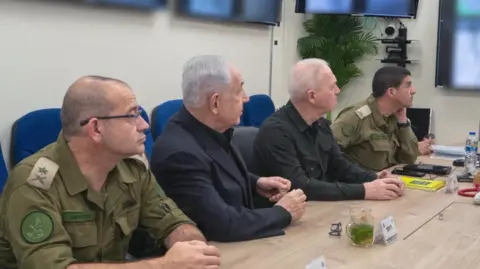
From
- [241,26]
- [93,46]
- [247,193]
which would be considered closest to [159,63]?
[93,46]

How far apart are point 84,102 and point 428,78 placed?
474 cm

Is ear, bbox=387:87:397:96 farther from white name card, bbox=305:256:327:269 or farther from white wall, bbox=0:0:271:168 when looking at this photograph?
white name card, bbox=305:256:327:269

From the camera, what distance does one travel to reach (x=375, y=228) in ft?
6.66

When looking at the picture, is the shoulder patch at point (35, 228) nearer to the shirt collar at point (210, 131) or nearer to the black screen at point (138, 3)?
the shirt collar at point (210, 131)

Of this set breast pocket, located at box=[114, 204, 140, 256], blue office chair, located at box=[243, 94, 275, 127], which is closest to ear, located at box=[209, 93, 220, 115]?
breast pocket, located at box=[114, 204, 140, 256]

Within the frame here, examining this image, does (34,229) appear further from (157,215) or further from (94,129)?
(157,215)

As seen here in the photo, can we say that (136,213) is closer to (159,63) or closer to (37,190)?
(37,190)

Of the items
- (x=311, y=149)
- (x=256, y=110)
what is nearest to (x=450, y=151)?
(x=311, y=149)

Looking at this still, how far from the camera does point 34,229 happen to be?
1.55m

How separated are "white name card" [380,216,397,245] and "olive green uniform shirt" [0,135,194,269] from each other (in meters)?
0.63

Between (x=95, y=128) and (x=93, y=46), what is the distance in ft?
6.24

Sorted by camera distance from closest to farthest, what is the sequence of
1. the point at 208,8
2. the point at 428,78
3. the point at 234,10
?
the point at 208,8
the point at 234,10
the point at 428,78

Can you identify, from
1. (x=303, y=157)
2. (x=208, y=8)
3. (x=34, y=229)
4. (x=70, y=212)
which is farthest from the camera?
(x=208, y=8)

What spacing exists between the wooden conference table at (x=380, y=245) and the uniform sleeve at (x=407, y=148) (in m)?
1.09
